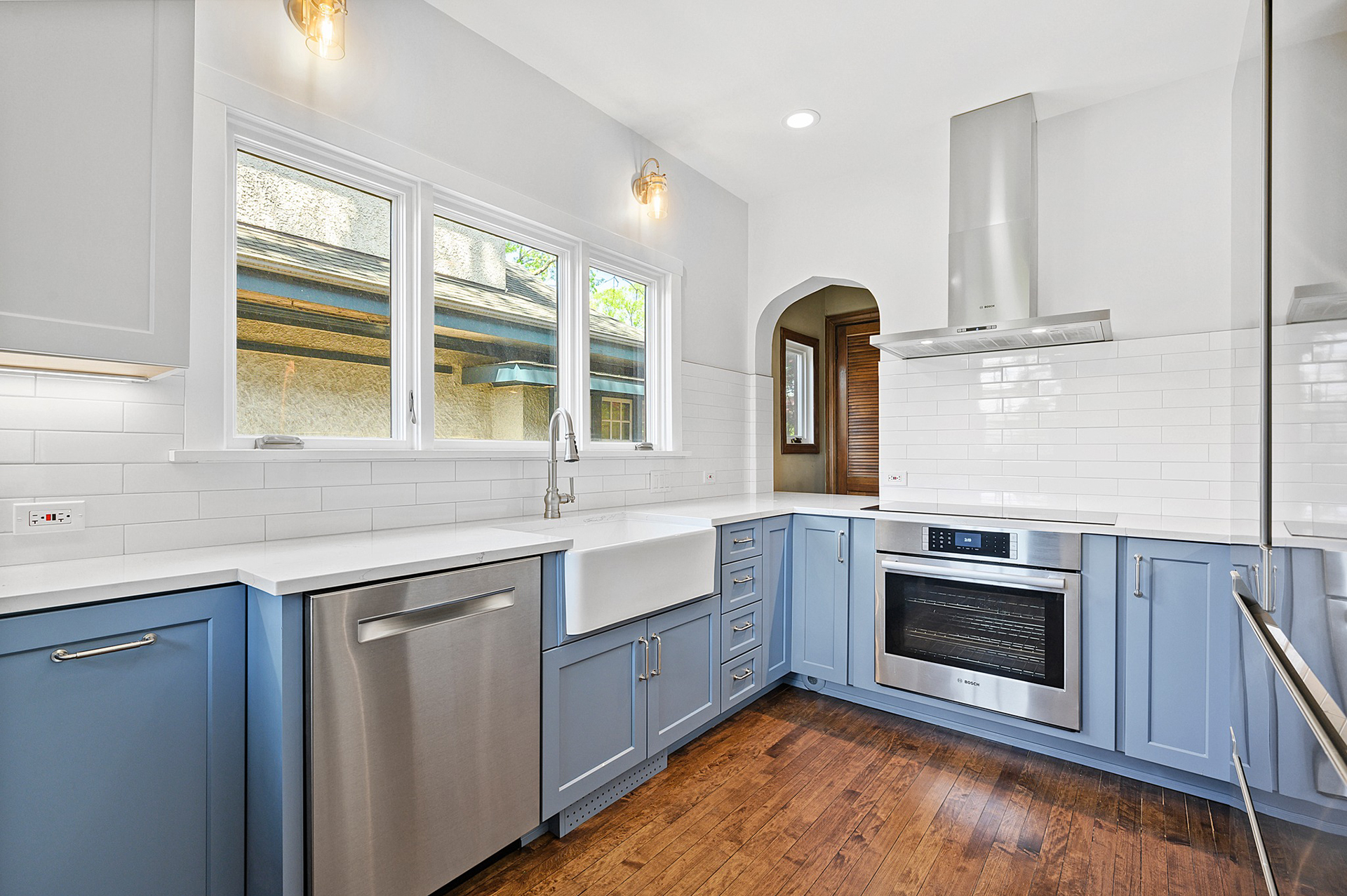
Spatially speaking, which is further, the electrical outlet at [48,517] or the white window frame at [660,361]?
the white window frame at [660,361]

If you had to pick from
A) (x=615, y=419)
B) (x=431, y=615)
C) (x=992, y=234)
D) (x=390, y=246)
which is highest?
(x=992, y=234)

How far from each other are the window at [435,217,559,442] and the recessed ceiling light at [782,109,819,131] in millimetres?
1319

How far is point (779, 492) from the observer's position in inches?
163

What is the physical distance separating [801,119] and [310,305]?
7.67 feet

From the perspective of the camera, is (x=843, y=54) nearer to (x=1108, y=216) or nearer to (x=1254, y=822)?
(x=1108, y=216)

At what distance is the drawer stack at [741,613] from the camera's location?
8.77 ft

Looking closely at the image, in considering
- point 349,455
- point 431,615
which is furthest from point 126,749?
point 349,455

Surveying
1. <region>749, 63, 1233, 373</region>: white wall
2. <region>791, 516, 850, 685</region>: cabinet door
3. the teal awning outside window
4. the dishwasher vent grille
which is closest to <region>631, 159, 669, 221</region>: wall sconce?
the teal awning outside window

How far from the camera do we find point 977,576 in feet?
8.45

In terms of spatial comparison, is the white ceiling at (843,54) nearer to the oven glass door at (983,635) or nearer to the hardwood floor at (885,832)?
the oven glass door at (983,635)

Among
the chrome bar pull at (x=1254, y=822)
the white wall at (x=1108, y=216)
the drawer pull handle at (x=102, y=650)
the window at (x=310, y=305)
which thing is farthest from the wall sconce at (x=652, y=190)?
the chrome bar pull at (x=1254, y=822)

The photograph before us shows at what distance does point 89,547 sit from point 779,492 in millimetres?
3358

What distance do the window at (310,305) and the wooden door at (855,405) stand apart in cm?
319

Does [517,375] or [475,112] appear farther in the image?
[517,375]
